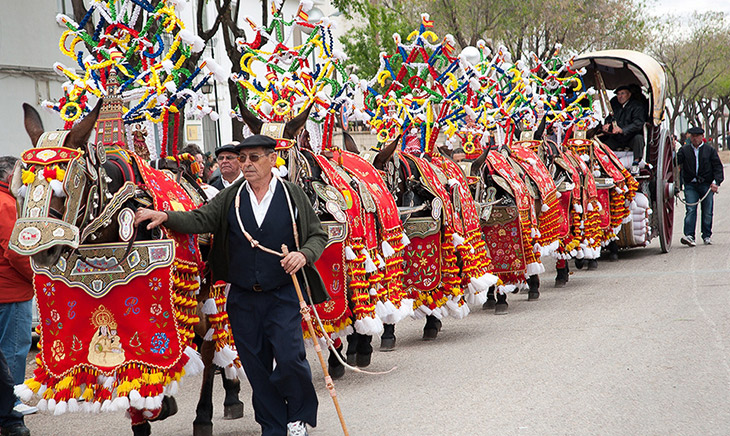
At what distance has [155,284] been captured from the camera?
16.3ft

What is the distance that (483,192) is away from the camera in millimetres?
10250

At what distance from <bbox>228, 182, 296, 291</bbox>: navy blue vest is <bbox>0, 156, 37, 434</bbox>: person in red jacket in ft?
5.81

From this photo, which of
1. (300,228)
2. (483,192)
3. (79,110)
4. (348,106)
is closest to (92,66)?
(79,110)

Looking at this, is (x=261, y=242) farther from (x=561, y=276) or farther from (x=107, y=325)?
(x=561, y=276)

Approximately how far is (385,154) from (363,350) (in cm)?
182

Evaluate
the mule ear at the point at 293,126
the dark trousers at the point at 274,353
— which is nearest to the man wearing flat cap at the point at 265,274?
the dark trousers at the point at 274,353

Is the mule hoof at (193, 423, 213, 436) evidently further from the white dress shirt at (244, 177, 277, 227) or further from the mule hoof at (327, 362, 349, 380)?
the mule hoof at (327, 362, 349, 380)

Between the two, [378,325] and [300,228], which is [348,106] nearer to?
[378,325]

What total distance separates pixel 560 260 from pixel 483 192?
7.49 ft

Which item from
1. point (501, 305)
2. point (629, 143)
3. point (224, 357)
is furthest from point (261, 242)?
point (629, 143)

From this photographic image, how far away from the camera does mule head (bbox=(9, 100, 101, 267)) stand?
4.41 metres

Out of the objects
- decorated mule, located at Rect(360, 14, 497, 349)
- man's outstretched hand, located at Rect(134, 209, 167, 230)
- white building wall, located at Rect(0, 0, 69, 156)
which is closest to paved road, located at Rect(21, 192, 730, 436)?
decorated mule, located at Rect(360, 14, 497, 349)

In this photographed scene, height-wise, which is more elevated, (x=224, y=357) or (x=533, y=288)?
(x=224, y=357)

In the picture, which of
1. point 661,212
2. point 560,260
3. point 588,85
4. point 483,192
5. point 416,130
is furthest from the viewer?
point 588,85
